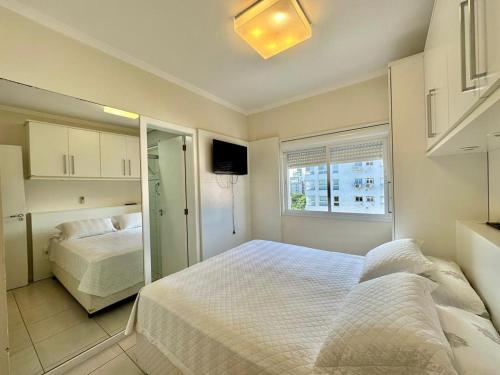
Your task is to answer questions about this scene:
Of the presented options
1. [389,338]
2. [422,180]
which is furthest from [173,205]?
[422,180]

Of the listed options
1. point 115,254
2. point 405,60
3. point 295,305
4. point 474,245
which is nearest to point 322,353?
point 295,305

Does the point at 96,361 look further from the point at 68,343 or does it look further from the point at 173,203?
the point at 173,203

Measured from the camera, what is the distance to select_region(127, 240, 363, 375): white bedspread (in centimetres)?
94

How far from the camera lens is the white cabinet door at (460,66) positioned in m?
0.84

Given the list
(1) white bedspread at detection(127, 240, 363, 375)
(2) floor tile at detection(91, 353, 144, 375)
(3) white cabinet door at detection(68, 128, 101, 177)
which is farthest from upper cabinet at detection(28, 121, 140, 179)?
(2) floor tile at detection(91, 353, 144, 375)

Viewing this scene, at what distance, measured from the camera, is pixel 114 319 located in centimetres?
205

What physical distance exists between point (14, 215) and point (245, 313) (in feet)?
5.80

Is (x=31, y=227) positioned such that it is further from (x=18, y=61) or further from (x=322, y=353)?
(x=322, y=353)

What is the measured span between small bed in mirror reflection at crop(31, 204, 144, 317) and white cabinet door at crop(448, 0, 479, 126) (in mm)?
2499

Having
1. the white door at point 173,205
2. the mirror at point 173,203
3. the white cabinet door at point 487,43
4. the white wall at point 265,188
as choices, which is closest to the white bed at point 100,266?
the mirror at point 173,203

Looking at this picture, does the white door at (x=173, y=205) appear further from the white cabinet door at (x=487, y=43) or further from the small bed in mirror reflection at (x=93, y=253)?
the white cabinet door at (x=487, y=43)

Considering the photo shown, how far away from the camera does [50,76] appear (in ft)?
5.25

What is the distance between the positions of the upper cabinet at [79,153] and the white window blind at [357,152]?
8.19 ft

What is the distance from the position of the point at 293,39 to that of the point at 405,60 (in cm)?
113
